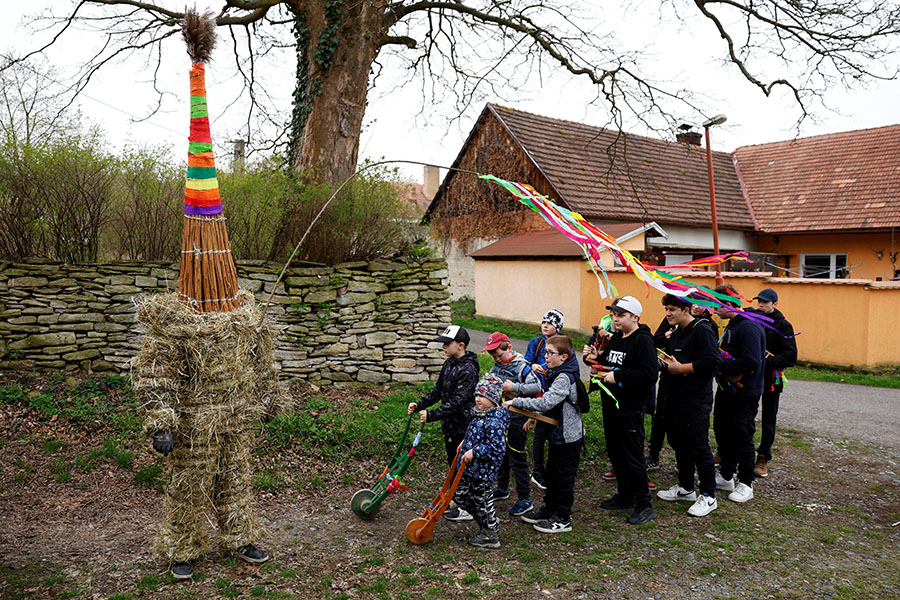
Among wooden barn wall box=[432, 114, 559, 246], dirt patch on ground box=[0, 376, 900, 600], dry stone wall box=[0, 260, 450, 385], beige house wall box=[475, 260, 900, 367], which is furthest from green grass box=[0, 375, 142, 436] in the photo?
wooden barn wall box=[432, 114, 559, 246]

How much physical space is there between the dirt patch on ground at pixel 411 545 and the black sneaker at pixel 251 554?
8 cm

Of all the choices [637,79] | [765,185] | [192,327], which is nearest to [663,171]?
[765,185]

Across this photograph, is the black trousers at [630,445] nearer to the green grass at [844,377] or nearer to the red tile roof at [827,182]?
the green grass at [844,377]

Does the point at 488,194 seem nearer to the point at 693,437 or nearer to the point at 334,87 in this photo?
the point at 334,87

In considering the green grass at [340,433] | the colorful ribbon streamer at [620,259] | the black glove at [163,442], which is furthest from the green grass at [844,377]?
the black glove at [163,442]

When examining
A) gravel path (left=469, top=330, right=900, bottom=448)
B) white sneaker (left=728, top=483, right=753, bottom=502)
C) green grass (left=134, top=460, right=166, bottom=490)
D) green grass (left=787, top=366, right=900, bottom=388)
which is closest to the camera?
green grass (left=134, top=460, right=166, bottom=490)

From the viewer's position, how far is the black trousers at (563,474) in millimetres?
4758

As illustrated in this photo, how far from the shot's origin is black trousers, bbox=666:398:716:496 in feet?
16.7

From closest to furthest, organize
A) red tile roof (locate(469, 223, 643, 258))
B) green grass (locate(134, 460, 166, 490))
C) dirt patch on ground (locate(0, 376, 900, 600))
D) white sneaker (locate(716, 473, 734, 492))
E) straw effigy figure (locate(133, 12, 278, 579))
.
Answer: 1. straw effigy figure (locate(133, 12, 278, 579))
2. dirt patch on ground (locate(0, 376, 900, 600))
3. green grass (locate(134, 460, 166, 490))
4. white sneaker (locate(716, 473, 734, 492))
5. red tile roof (locate(469, 223, 643, 258))

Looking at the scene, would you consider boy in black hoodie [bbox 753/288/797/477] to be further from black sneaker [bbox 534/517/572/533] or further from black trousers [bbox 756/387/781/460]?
black sneaker [bbox 534/517/572/533]

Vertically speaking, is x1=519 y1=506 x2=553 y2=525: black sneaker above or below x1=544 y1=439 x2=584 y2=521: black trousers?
below

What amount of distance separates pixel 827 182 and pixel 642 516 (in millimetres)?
19560

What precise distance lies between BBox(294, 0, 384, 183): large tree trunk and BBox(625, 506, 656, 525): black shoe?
582 cm

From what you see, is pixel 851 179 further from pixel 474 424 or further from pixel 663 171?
pixel 474 424
